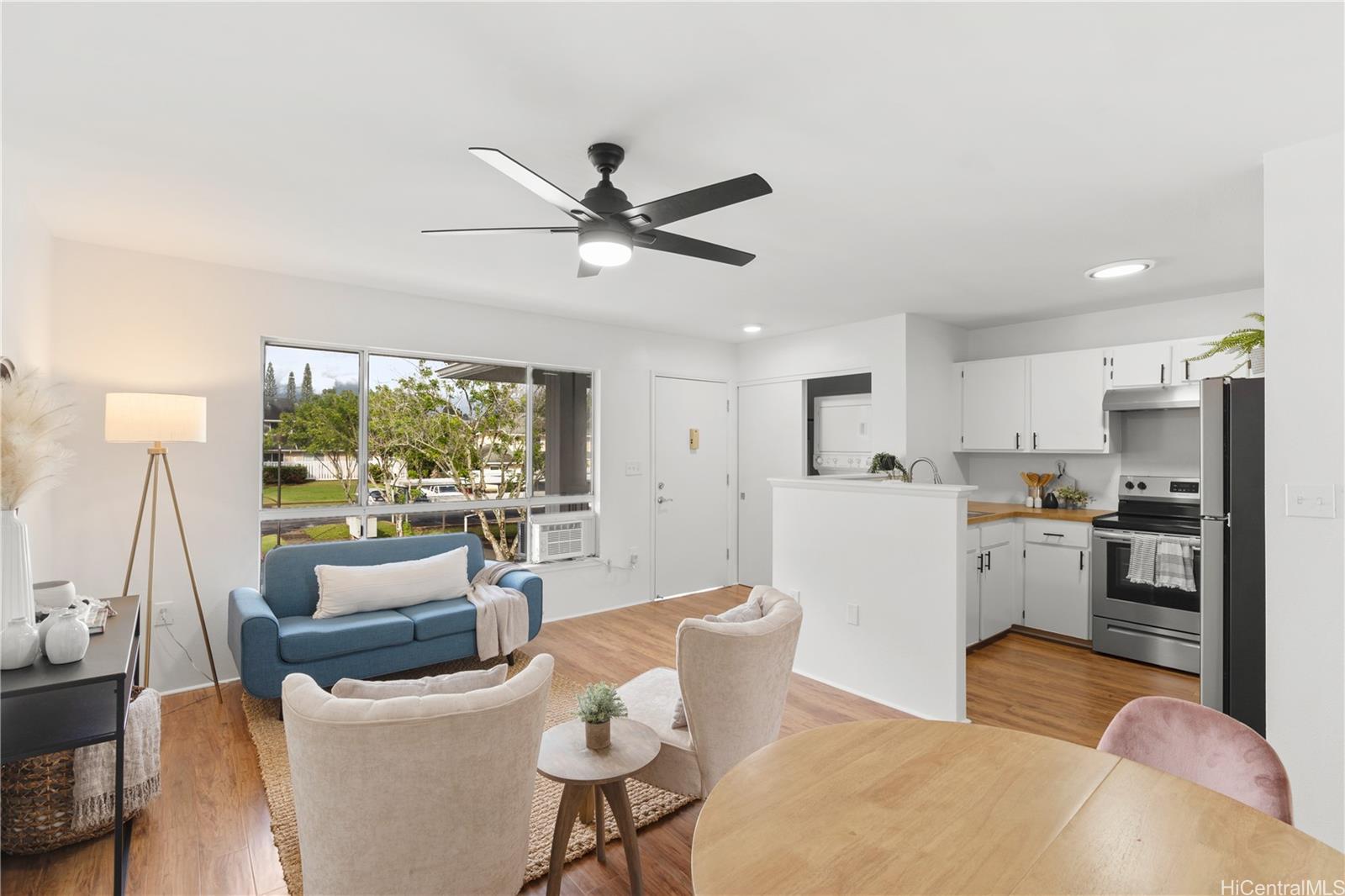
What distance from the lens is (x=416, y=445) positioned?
15.0ft

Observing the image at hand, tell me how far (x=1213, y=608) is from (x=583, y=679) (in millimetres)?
3065

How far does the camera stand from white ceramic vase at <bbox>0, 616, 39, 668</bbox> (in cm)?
177

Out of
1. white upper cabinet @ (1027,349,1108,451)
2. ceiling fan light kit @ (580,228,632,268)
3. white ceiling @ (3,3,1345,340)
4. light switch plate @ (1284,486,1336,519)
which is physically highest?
white ceiling @ (3,3,1345,340)

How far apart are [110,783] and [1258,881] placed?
3218mm

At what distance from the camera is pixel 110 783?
2250mm

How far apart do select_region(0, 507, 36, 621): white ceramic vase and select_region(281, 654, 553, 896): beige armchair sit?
107 centimetres

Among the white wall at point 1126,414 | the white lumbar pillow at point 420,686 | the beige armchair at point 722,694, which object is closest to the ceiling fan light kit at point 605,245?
the beige armchair at point 722,694

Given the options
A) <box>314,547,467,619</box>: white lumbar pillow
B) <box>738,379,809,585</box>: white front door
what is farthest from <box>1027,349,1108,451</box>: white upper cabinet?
<box>314,547,467,619</box>: white lumbar pillow

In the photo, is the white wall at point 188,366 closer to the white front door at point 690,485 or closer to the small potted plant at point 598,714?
the white front door at point 690,485

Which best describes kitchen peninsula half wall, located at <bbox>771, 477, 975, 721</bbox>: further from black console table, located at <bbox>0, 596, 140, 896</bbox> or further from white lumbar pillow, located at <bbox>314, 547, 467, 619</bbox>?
black console table, located at <bbox>0, 596, 140, 896</bbox>

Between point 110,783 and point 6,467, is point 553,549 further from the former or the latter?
point 6,467

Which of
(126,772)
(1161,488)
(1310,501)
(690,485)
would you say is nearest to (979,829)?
(1310,501)

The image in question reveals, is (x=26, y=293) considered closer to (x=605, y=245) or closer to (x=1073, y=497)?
(x=605, y=245)

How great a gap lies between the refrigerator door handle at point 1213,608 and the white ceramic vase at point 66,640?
3.94 meters
